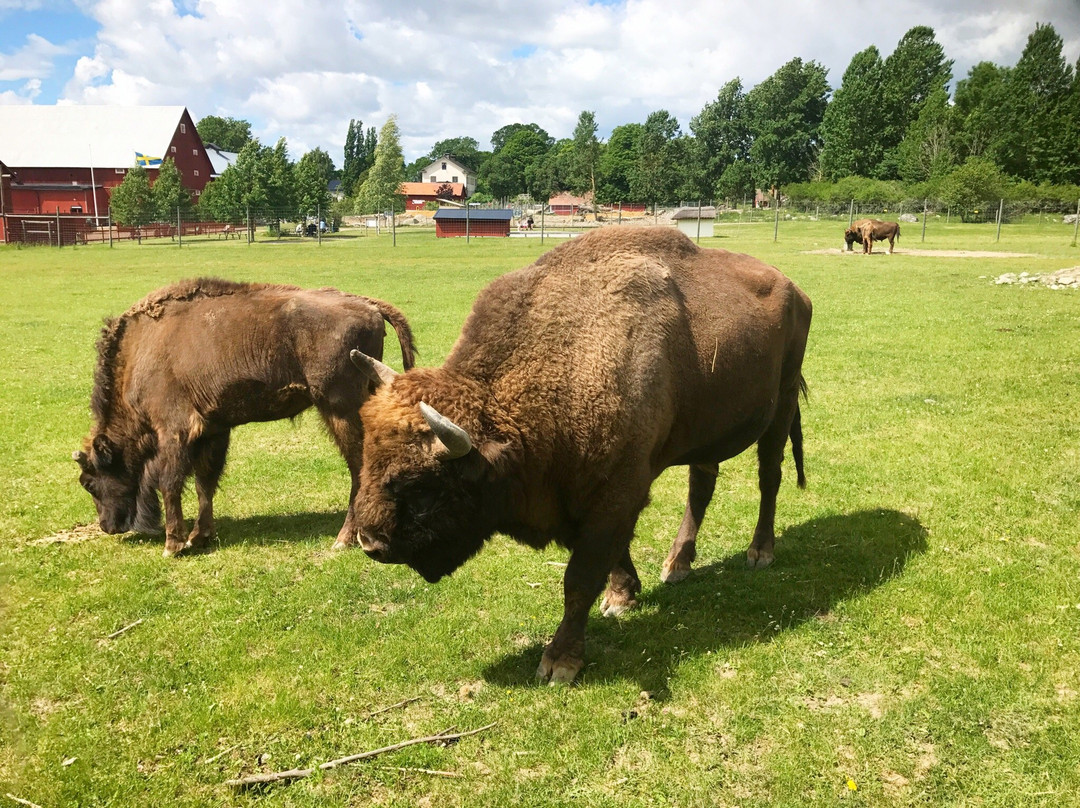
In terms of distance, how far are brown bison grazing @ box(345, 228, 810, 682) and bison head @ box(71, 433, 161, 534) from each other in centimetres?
398

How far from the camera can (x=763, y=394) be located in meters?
6.14

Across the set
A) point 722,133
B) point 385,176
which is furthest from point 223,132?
point 722,133

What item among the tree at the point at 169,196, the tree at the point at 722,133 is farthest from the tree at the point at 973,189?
the tree at the point at 169,196

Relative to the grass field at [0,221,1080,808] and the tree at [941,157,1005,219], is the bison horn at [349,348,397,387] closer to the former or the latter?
the grass field at [0,221,1080,808]

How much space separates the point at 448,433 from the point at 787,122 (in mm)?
119868

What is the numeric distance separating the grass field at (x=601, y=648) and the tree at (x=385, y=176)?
285ft

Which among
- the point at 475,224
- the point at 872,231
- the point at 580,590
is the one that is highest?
the point at 475,224

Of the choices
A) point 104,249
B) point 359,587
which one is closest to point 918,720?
point 359,587

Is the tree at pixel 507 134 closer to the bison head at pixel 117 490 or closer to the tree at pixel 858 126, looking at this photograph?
the tree at pixel 858 126

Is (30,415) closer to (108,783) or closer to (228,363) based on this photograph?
(228,363)

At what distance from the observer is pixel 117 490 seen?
7.55m

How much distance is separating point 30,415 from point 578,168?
112142mm

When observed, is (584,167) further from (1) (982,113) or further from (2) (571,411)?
(2) (571,411)

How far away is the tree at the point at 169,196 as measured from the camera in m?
58.4
